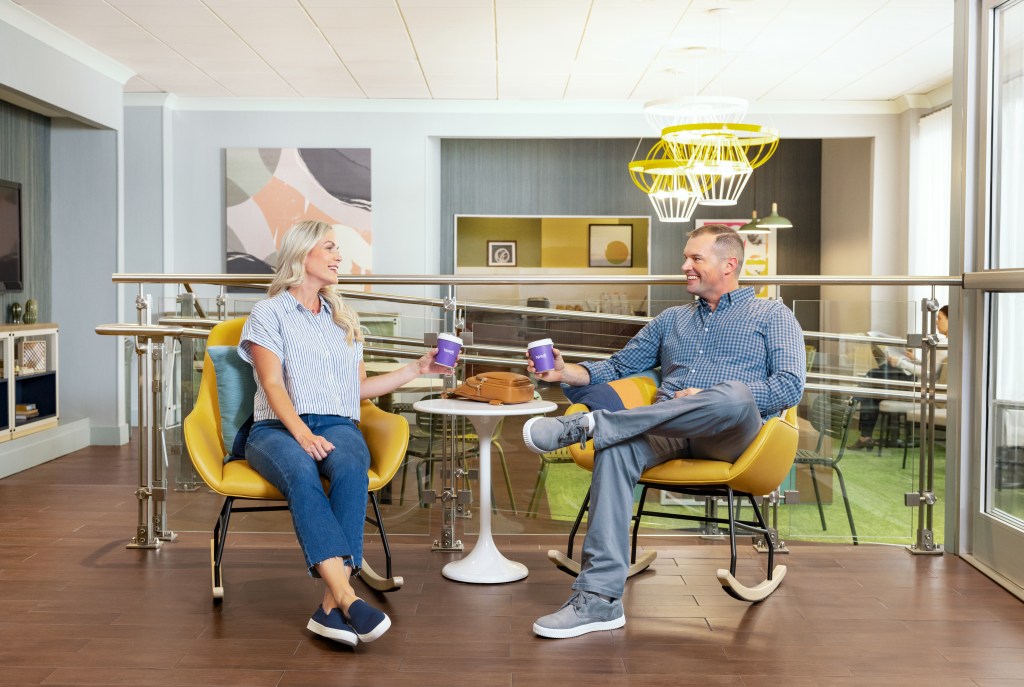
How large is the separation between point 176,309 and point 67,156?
361cm

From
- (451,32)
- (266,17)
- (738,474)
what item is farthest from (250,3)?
(738,474)

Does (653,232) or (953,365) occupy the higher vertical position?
(653,232)

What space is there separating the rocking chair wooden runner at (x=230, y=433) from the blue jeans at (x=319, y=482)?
0.40 feet

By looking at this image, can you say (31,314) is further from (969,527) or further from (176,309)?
(969,527)

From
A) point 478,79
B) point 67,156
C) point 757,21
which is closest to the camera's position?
point 757,21

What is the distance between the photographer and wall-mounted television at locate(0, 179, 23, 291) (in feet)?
20.4

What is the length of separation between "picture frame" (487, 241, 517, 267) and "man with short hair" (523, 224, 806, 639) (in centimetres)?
633

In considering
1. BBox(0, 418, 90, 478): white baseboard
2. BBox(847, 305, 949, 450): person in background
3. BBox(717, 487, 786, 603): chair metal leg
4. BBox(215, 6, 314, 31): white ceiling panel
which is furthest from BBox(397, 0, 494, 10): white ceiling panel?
BBox(717, 487, 786, 603): chair metal leg

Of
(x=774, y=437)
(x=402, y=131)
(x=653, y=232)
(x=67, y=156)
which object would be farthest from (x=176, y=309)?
(x=653, y=232)

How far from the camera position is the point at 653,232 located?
9.63 m

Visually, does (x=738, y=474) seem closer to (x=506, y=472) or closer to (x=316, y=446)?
(x=506, y=472)

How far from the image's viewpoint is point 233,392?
321cm

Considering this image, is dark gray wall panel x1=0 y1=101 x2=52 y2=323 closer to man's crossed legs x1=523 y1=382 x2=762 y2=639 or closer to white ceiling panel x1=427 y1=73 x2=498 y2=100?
white ceiling panel x1=427 y1=73 x2=498 y2=100

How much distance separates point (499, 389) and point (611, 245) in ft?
A: 21.8
